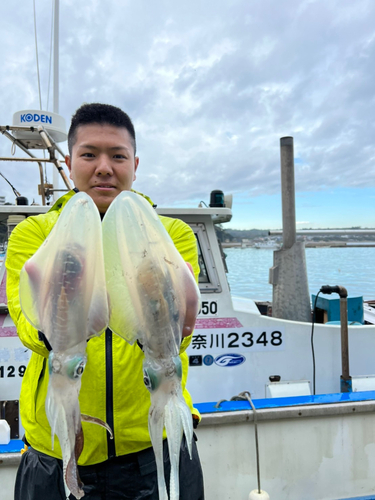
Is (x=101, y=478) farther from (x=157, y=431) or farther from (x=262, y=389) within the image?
(x=262, y=389)

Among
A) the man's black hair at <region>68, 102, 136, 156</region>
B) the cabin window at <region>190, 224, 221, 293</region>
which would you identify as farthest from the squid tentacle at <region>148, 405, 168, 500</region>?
the cabin window at <region>190, 224, 221, 293</region>

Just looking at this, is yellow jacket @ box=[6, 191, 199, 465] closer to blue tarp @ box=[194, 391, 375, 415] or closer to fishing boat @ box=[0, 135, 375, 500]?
fishing boat @ box=[0, 135, 375, 500]

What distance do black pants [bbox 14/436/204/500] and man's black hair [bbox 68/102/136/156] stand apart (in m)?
1.19

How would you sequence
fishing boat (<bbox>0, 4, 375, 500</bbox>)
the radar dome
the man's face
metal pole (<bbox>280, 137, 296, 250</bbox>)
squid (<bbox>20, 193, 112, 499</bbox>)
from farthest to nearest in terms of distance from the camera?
metal pole (<bbox>280, 137, 296, 250</bbox>), the radar dome, fishing boat (<bbox>0, 4, 375, 500</bbox>), the man's face, squid (<bbox>20, 193, 112, 499</bbox>)

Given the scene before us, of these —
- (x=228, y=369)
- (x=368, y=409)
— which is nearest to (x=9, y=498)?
(x=228, y=369)

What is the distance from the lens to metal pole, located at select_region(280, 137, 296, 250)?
4.30 meters

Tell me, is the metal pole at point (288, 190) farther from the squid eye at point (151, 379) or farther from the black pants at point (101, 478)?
the squid eye at point (151, 379)

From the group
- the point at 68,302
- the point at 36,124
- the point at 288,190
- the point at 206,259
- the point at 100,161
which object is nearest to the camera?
the point at 68,302

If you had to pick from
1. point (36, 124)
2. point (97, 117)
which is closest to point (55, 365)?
point (97, 117)

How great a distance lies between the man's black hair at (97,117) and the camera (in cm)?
124

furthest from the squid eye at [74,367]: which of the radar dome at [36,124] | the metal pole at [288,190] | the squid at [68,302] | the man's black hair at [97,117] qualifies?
the metal pole at [288,190]

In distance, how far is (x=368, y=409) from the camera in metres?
2.62

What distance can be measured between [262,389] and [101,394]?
9.47ft

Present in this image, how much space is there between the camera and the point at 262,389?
3.68m
